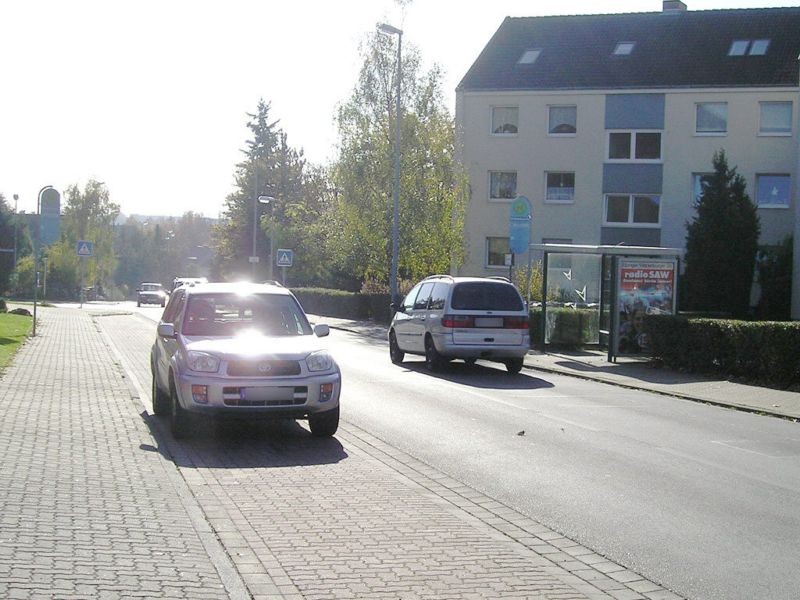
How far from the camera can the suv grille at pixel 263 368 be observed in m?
10.5

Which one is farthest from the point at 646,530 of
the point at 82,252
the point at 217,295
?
the point at 82,252

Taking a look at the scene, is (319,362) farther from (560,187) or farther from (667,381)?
(560,187)

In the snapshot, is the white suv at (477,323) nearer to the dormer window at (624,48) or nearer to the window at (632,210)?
the window at (632,210)

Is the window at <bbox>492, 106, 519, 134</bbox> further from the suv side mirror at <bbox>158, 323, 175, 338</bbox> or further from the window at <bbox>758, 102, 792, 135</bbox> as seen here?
the suv side mirror at <bbox>158, 323, 175, 338</bbox>

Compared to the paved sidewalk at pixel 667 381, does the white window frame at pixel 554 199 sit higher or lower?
higher

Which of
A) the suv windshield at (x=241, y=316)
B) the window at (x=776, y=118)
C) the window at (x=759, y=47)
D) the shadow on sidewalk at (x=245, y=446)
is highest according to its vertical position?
the window at (x=759, y=47)

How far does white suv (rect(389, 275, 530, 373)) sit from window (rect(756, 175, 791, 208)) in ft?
88.5

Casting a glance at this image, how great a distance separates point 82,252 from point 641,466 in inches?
1308

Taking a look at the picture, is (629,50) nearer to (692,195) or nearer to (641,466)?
(692,195)

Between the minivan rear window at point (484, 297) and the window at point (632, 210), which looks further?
the window at point (632, 210)

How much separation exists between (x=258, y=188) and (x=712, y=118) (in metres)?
50.5

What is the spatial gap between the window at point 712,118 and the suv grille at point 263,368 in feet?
121

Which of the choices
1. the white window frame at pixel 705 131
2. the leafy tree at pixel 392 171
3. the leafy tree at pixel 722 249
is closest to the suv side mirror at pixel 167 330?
the leafy tree at pixel 722 249

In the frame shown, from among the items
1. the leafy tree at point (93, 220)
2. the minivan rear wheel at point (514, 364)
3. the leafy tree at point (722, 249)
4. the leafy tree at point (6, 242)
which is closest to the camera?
the minivan rear wheel at point (514, 364)
